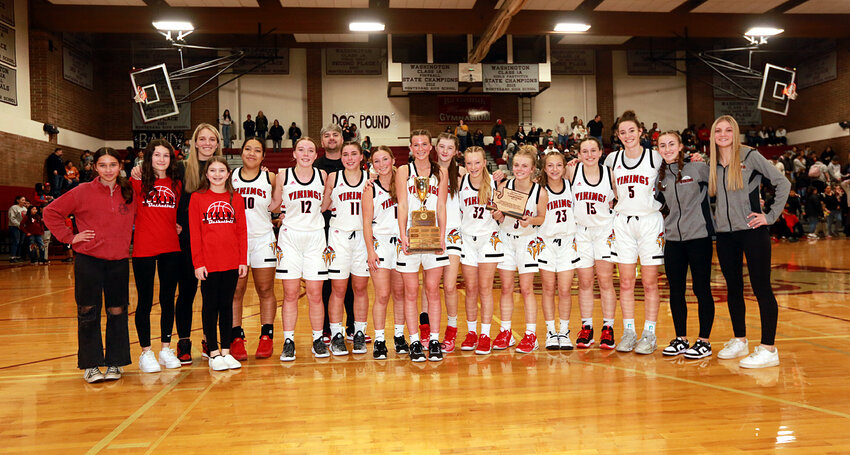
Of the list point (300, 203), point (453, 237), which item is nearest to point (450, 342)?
point (453, 237)

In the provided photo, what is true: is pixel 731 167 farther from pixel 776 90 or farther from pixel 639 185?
pixel 776 90

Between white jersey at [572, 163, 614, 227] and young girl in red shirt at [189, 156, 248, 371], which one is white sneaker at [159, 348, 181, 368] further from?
white jersey at [572, 163, 614, 227]

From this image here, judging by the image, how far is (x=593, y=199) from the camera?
486 cm

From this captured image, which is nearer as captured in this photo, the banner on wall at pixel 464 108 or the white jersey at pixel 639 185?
the white jersey at pixel 639 185

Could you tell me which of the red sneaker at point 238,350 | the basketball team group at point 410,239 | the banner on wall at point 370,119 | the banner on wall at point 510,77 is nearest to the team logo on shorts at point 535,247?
the basketball team group at point 410,239

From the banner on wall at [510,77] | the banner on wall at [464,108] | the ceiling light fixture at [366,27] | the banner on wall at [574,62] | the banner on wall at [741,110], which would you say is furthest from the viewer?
the banner on wall at [741,110]

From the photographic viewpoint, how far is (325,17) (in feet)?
61.9

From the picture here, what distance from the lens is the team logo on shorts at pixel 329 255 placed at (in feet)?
15.5

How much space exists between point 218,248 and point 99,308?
0.96 m

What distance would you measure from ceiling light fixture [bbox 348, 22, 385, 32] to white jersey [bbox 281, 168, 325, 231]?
50.7ft

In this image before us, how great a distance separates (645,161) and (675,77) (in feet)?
83.0

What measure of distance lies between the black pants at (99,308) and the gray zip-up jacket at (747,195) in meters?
4.51

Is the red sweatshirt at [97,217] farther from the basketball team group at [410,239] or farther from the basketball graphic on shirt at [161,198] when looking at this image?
the basketball graphic on shirt at [161,198]

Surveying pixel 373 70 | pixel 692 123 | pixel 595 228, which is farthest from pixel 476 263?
pixel 692 123
